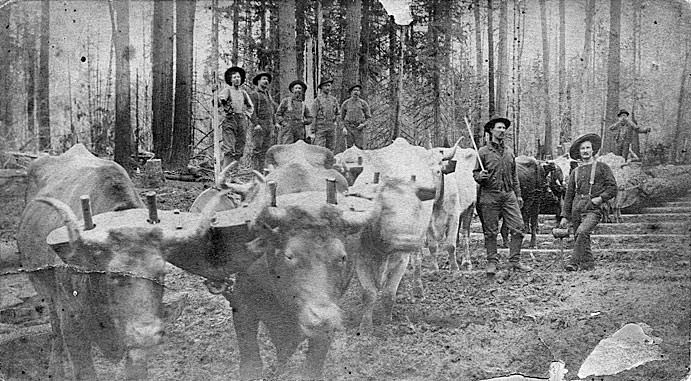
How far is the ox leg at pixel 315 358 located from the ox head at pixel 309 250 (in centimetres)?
33

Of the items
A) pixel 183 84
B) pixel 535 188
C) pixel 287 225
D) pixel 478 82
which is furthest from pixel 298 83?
pixel 535 188

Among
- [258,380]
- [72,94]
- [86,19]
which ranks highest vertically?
[86,19]

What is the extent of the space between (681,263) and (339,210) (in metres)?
2.55

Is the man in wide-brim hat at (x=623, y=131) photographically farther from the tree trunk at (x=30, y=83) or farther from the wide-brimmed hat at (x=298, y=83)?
the tree trunk at (x=30, y=83)

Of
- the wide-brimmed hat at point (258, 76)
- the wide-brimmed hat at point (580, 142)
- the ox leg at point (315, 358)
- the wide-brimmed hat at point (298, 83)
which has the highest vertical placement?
the wide-brimmed hat at point (258, 76)

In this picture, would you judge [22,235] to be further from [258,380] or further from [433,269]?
[433,269]

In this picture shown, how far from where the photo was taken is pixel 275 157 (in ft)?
12.3

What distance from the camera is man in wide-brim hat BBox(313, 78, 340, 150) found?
3.81 m

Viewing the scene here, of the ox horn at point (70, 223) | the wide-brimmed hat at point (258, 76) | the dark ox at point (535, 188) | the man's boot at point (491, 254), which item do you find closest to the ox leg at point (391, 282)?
the man's boot at point (491, 254)

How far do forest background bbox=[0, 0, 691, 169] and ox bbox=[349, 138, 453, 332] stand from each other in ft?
0.40

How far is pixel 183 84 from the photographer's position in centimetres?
367

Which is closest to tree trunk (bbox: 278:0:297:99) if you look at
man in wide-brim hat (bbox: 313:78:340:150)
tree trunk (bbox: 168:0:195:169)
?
man in wide-brim hat (bbox: 313:78:340:150)

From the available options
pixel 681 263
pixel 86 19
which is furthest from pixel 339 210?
pixel 681 263

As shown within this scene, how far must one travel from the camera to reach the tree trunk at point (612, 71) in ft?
13.7
